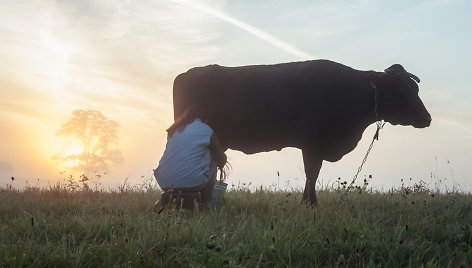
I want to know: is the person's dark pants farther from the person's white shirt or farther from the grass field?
the grass field

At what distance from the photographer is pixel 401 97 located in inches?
313

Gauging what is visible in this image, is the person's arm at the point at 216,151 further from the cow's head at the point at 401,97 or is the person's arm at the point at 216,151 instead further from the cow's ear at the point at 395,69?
the cow's ear at the point at 395,69

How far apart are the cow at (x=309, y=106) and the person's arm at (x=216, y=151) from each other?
145 cm

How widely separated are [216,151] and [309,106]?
194cm

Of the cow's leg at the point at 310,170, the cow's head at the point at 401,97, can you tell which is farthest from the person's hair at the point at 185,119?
the cow's head at the point at 401,97

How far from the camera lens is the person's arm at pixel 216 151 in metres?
6.87

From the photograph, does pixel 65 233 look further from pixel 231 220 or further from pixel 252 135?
pixel 252 135

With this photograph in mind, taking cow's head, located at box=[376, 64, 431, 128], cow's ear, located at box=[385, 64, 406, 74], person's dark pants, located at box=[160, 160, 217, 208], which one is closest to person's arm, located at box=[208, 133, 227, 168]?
person's dark pants, located at box=[160, 160, 217, 208]

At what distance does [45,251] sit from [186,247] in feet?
4.13

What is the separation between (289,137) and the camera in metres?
8.19

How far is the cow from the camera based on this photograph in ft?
25.7

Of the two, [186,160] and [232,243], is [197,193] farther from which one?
[232,243]

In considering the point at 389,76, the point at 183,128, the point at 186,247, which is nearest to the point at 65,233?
the point at 186,247

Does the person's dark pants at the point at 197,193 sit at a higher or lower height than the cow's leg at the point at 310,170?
lower
